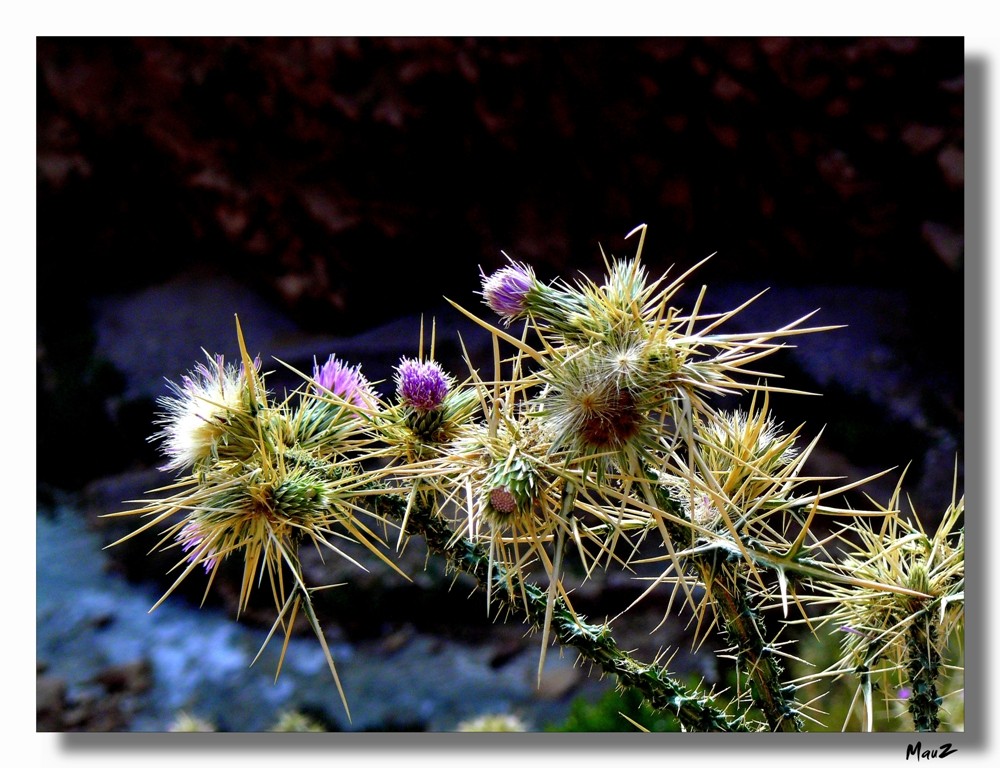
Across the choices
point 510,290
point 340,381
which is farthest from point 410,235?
point 510,290

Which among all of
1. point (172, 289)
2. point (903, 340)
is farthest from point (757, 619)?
point (172, 289)

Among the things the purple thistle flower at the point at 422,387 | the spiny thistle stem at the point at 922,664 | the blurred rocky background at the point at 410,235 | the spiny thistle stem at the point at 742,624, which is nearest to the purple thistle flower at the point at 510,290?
the purple thistle flower at the point at 422,387

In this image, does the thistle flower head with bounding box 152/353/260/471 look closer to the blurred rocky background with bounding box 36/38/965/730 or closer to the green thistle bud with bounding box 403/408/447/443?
the green thistle bud with bounding box 403/408/447/443

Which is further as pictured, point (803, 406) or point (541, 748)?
point (803, 406)

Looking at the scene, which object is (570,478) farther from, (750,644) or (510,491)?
(750,644)

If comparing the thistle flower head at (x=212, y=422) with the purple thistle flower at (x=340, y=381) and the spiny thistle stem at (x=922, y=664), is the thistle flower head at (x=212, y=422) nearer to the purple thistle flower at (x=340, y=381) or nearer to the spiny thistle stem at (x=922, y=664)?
the purple thistle flower at (x=340, y=381)
